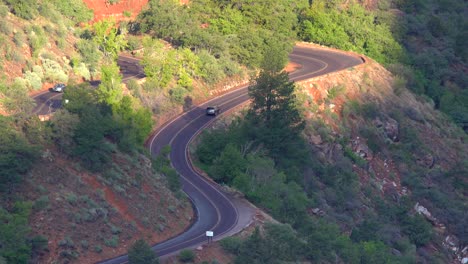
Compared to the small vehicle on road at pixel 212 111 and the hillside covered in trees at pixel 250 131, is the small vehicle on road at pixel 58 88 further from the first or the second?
the small vehicle on road at pixel 212 111

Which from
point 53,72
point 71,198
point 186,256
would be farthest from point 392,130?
point 186,256

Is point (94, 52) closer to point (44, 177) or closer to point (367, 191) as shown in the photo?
point (367, 191)

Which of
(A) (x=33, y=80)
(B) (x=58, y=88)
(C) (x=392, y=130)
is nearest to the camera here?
(B) (x=58, y=88)

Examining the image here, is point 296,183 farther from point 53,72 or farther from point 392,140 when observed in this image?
point 392,140

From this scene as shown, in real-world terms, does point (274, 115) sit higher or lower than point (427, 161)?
higher

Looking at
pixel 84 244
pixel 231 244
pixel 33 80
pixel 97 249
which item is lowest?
pixel 231 244

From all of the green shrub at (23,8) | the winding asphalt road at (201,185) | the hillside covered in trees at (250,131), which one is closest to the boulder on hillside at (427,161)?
the hillside covered in trees at (250,131)

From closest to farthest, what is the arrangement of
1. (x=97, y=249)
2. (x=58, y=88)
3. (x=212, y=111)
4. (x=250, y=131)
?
(x=97, y=249), (x=250, y=131), (x=58, y=88), (x=212, y=111)
